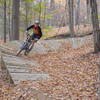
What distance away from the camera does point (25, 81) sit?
254 inches

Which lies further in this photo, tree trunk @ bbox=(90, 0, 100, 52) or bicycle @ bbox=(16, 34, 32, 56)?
bicycle @ bbox=(16, 34, 32, 56)

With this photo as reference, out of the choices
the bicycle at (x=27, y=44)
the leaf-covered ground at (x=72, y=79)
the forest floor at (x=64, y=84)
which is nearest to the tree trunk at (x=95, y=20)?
the leaf-covered ground at (x=72, y=79)

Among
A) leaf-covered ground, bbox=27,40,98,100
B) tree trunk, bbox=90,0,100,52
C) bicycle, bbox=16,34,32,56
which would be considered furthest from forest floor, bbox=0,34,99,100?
bicycle, bbox=16,34,32,56

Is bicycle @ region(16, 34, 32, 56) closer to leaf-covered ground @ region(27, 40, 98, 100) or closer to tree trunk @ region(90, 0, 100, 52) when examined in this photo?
leaf-covered ground @ region(27, 40, 98, 100)

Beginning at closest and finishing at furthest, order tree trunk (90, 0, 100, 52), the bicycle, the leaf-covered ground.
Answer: the leaf-covered ground
tree trunk (90, 0, 100, 52)
the bicycle

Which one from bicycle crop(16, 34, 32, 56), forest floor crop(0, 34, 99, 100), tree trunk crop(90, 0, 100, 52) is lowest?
forest floor crop(0, 34, 99, 100)

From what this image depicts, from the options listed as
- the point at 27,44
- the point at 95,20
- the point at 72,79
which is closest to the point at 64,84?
the point at 72,79

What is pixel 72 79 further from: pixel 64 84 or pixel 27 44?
pixel 27 44

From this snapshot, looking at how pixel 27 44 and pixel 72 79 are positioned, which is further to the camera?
pixel 27 44

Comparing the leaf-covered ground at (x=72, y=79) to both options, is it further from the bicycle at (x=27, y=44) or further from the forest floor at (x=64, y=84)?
the bicycle at (x=27, y=44)

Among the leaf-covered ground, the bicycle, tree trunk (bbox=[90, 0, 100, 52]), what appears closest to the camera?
the leaf-covered ground

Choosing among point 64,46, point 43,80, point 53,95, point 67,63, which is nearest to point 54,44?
point 64,46

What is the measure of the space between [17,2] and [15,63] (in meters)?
7.70

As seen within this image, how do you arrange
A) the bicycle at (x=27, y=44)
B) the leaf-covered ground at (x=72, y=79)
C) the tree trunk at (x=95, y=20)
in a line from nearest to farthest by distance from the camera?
1. the leaf-covered ground at (x=72, y=79)
2. the tree trunk at (x=95, y=20)
3. the bicycle at (x=27, y=44)
